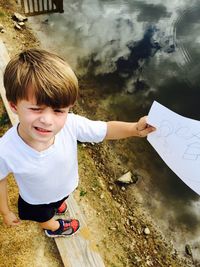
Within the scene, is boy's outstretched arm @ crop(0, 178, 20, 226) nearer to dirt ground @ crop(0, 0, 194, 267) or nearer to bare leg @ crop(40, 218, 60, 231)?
bare leg @ crop(40, 218, 60, 231)

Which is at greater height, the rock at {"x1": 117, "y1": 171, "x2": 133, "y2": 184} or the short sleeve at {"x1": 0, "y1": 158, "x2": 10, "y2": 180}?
the short sleeve at {"x1": 0, "y1": 158, "x2": 10, "y2": 180}

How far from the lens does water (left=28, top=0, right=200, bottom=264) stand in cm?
409

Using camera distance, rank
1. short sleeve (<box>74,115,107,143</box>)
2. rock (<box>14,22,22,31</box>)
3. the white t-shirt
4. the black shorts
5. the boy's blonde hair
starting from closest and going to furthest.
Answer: the boy's blonde hair
the white t-shirt
short sleeve (<box>74,115,107,143</box>)
the black shorts
rock (<box>14,22,22,31</box>)

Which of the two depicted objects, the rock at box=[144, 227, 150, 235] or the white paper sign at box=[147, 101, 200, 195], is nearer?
the white paper sign at box=[147, 101, 200, 195]

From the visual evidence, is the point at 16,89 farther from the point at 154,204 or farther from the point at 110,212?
the point at 154,204

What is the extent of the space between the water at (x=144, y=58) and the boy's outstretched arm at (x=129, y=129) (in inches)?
78.6

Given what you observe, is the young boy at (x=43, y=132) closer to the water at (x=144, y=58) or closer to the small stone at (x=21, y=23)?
the water at (x=144, y=58)

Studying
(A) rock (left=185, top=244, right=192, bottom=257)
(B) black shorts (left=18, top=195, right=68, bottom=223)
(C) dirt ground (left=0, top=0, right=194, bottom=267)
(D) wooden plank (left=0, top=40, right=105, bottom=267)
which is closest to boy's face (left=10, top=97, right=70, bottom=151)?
(B) black shorts (left=18, top=195, right=68, bottom=223)

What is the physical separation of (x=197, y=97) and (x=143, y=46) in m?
1.07

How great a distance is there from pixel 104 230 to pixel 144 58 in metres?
2.55

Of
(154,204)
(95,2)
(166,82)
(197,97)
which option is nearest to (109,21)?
(95,2)

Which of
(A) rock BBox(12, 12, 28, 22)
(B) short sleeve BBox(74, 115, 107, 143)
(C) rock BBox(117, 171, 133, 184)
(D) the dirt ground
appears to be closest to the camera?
(B) short sleeve BBox(74, 115, 107, 143)

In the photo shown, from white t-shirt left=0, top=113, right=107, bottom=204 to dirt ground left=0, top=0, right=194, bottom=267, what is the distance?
1.02m

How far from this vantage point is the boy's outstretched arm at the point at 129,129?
205cm
